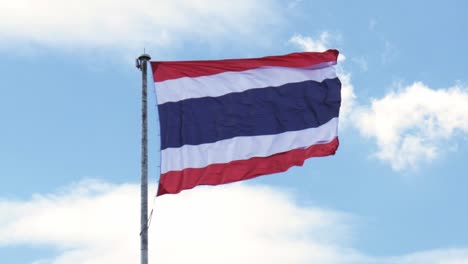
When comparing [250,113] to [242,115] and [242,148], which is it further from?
[242,148]

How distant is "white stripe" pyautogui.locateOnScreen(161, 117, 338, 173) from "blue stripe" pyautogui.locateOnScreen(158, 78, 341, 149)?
6.1 inches

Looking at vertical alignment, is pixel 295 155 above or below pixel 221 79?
below

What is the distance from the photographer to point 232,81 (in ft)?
76.9

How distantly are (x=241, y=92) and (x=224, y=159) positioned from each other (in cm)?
245

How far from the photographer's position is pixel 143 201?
19688mm

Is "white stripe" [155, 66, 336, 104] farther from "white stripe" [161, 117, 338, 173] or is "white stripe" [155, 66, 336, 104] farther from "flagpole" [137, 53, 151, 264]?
"white stripe" [161, 117, 338, 173]

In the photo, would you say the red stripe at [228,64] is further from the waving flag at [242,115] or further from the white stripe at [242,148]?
the white stripe at [242,148]

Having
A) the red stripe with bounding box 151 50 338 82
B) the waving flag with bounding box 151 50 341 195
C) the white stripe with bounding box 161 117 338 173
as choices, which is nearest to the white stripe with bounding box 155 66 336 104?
the waving flag with bounding box 151 50 341 195

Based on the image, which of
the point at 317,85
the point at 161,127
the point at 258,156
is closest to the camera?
the point at 161,127

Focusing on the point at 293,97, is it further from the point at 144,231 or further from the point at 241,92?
the point at 144,231

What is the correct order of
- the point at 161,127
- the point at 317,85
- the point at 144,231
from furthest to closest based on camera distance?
1. the point at 317,85
2. the point at 161,127
3. the point at 144,231

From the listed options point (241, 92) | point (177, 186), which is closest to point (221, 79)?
point (241, 92)

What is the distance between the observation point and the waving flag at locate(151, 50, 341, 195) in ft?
70.6

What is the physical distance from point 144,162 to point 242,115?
4333 mm
